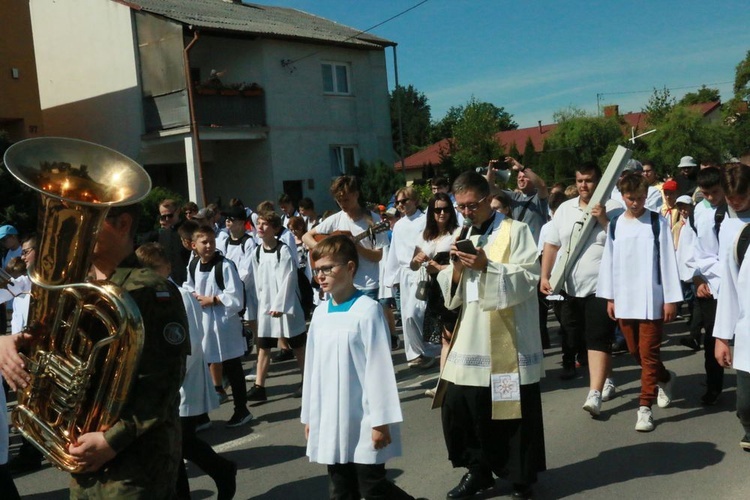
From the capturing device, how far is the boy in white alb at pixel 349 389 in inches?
149

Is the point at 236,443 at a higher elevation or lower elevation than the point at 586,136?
lower

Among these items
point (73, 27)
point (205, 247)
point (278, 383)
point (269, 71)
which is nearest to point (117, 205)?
point (205, 247)

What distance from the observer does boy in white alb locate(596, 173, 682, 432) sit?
5.89m

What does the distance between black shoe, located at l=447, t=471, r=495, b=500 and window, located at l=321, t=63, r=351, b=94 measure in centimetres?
2276

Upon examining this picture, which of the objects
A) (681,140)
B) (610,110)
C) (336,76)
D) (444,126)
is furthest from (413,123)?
(336,76)

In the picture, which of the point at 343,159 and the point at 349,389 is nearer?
the point at 349,389

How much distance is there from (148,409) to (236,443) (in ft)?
13.2

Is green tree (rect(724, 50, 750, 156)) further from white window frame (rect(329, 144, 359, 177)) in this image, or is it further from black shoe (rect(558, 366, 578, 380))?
black shoe (rect(558, 366, 578, 380))

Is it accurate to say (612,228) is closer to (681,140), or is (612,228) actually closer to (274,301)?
(274,301)

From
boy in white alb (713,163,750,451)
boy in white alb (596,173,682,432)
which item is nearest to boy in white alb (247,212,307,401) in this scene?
boy in white alb (596,173,682,432)

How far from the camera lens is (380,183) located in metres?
24.3

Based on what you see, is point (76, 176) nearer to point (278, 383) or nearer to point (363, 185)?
point (278, 383)

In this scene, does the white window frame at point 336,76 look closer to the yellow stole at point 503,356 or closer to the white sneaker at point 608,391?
the white sneaker at point 608,391

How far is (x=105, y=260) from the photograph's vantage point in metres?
2.84
